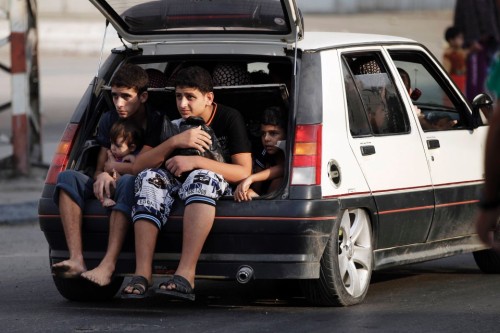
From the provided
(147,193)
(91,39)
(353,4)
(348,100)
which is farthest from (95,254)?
(353,4)

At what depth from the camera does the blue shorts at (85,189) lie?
7587mm

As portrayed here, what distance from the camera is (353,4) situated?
130ft

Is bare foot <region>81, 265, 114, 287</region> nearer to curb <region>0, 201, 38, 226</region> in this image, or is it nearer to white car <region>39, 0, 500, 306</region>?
white car <region>39, 0, 500, 306</region>

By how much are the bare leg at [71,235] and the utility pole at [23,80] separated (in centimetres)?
666

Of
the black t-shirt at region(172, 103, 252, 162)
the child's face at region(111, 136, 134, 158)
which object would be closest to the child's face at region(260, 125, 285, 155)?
the black t-shirt at region(172, 103, 252, 162)

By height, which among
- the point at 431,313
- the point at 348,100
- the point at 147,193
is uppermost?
Answer: the point at 348,100

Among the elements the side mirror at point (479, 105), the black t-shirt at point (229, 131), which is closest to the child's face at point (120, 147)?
the black t-shirt at point (229, 131)

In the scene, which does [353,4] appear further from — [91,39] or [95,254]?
[95,254]

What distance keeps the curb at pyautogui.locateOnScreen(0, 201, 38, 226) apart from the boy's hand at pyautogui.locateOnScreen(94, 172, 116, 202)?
15.4 ft

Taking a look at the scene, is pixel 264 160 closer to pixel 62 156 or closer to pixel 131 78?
pixel 131 78

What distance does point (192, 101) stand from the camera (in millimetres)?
7816

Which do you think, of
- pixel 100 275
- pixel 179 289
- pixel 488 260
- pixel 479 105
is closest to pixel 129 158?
pixel 100 275

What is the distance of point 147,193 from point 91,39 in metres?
25.7

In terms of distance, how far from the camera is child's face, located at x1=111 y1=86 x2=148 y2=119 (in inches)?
314
